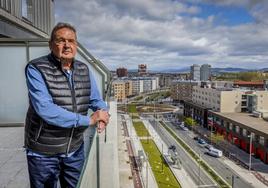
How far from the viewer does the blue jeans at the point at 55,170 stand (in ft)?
5.12

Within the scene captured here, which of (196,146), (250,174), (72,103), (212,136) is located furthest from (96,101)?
(212,136)

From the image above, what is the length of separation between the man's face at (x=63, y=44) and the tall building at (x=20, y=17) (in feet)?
15.5

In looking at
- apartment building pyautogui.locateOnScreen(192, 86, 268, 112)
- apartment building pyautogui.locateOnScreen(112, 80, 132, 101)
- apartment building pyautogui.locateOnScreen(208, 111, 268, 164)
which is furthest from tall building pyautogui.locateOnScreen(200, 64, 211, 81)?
apartment building pyautogui.locateOnScreen(208, 111, 268, 164)

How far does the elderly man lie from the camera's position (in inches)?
58.5

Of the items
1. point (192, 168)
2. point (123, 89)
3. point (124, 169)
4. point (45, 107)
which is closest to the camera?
point (45, 107)

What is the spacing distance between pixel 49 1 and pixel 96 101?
1338cm

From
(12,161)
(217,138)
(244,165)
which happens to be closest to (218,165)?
(244,165)

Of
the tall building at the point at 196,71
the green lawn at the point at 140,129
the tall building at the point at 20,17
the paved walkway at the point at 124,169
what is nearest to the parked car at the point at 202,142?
the green lawn at the point at 140,129

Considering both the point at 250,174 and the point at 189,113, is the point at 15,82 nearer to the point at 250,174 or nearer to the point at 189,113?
the point at 250,174

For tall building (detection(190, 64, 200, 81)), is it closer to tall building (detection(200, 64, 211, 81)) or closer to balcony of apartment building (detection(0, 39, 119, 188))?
tall building (detection(200, 64, 211, 81))

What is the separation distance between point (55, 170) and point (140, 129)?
3099 cm

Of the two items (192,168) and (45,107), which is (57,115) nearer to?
(45,107)

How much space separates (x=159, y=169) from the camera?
18.6 m

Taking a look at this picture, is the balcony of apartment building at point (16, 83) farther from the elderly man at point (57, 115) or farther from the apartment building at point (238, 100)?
the apartment building at point (238, 100)
